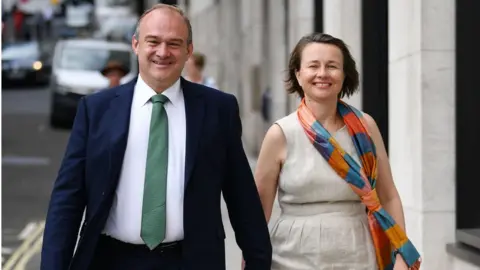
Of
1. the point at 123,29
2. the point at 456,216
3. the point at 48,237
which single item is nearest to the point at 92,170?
the point at 48,237

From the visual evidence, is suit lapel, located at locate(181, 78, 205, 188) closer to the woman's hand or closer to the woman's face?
the woman's face

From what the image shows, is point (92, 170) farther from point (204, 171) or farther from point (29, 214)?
point (29, 214)

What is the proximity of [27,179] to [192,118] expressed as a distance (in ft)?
46.3

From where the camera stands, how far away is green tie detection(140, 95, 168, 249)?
14.1ft

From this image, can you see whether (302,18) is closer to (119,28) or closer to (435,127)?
(435,127)

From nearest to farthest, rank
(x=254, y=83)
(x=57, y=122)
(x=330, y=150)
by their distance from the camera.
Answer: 1. (x=330, y=150)
2. (x=254, y=83)
3. (x=57, y=122)

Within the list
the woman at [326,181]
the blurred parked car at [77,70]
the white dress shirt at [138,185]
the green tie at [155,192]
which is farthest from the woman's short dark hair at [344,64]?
the blurred parked car at [77,70]

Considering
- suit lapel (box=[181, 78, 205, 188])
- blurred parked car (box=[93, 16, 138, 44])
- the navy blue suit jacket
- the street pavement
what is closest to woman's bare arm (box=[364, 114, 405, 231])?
the navy blue suit jacket

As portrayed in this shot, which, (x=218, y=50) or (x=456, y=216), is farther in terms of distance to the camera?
(x=218, y=50)

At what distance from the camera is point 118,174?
4359 millimetres

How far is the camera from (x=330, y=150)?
16.1 ft

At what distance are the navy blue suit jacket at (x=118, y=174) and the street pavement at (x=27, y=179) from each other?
17.1ft

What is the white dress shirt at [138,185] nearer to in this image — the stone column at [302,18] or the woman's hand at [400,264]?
the woman's hand at [400,264]

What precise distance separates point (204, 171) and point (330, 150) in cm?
71
